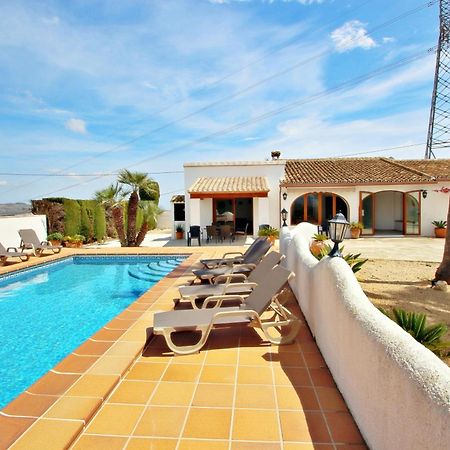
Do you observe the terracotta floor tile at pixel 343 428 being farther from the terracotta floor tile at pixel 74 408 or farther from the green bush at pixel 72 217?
the green bush at pixel 72 217

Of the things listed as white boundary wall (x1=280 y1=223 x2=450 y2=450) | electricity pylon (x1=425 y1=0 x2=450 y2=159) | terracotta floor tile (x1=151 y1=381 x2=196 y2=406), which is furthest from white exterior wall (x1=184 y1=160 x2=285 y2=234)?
electricity pylon (x1=425 y1=0 x2=450 y2=159)

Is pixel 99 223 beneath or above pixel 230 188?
beneath

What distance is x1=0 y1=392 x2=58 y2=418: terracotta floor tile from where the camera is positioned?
361 centimetres

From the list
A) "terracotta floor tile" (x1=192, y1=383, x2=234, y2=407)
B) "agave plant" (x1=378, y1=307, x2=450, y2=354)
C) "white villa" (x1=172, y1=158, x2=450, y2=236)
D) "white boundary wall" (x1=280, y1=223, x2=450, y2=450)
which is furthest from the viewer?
"white villa" (x1=172, y1=158, x2=450, y2=236)

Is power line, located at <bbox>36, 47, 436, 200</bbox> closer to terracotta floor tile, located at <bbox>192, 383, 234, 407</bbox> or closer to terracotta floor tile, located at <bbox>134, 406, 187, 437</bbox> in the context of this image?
terracotta floor tile, located at <bbox>192, 383, 234, 407</bbox>

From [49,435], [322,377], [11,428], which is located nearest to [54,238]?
[11,428]

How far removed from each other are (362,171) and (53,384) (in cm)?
2540

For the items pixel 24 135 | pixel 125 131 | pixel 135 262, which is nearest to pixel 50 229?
pixel 135 262

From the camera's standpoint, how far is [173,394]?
415cm

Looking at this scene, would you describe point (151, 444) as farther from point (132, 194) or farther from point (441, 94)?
point (441, 94)

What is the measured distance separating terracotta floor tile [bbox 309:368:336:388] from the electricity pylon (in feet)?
133

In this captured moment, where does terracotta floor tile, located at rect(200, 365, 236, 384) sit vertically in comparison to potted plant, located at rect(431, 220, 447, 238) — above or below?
below

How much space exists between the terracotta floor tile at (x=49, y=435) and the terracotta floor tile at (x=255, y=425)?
1536mm

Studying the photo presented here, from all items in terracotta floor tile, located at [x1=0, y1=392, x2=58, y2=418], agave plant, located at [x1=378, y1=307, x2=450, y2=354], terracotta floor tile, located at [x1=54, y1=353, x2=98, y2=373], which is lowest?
terracotta floor tile, located at [x1=54, y1=353, x2=98, y2=373]
